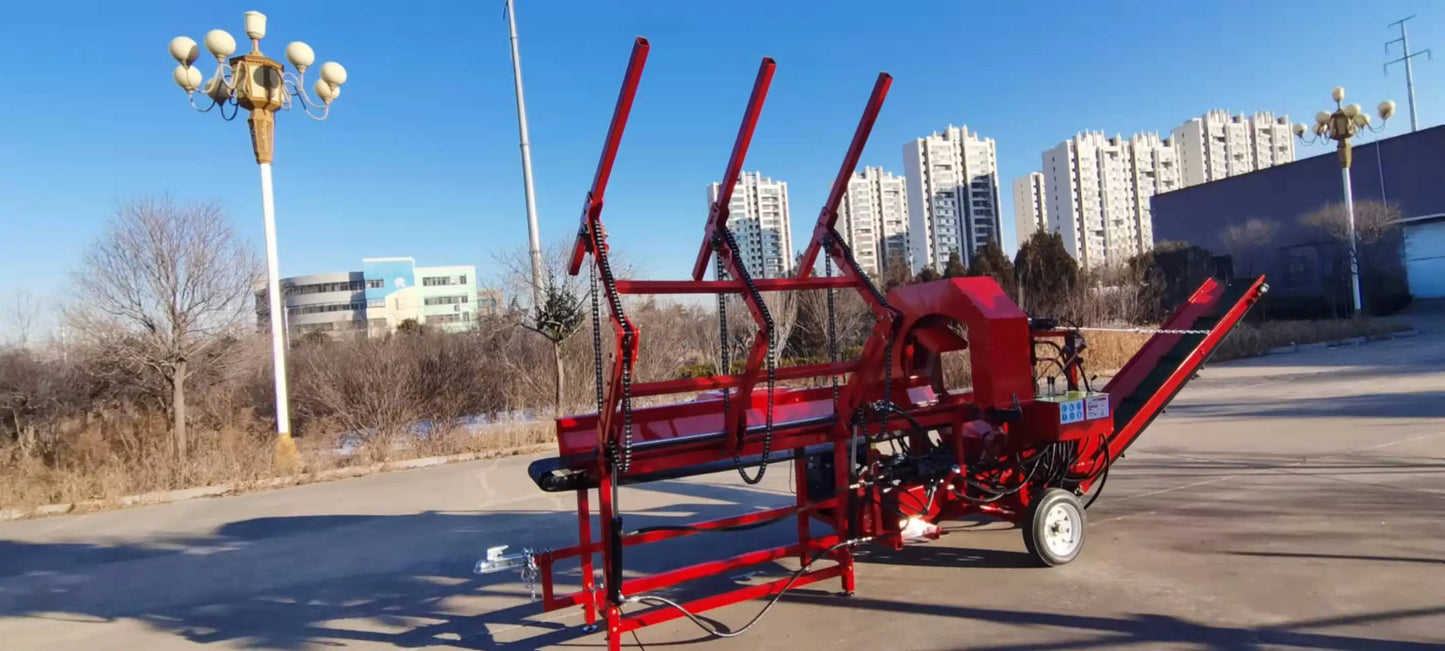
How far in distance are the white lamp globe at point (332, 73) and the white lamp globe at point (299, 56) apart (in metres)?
0.49

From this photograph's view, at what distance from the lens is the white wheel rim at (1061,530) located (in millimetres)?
6082

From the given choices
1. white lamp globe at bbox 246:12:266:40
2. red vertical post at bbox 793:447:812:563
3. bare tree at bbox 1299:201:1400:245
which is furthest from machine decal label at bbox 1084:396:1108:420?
bare tree at bbox 1299:201:1400:245

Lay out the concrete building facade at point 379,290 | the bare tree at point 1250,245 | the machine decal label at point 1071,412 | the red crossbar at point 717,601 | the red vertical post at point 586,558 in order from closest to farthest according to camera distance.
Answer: the red crossbar at point 717,601 → the red vertical post at point 586,558 → the machine decal label at point 1071,412 → the bare tree at point 1250,245 → the concrete building facade at point 379,290

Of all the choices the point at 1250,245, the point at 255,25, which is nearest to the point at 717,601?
the point at 255,25

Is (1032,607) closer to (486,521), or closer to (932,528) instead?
(932,528)

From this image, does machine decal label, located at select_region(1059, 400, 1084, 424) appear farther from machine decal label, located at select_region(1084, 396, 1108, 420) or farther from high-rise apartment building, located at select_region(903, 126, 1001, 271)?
high-rise apartment building, located at select_region(903, 126, 1001, 271)

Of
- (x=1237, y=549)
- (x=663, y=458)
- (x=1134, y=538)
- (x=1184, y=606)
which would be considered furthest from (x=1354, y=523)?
(x=663, y=458)

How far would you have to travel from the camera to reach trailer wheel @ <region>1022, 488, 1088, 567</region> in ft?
19.7

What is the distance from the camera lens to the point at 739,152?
18.0 ft

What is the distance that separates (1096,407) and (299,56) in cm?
1321

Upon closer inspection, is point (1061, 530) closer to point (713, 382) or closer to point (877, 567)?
point (877, 567)

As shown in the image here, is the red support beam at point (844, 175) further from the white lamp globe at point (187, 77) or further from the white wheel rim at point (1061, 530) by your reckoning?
the white lamp globe at point (187, 77)

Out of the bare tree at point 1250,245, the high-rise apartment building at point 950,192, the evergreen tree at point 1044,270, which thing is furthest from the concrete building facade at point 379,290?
the bare tree at point 1250,245

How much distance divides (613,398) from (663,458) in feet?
2.34
